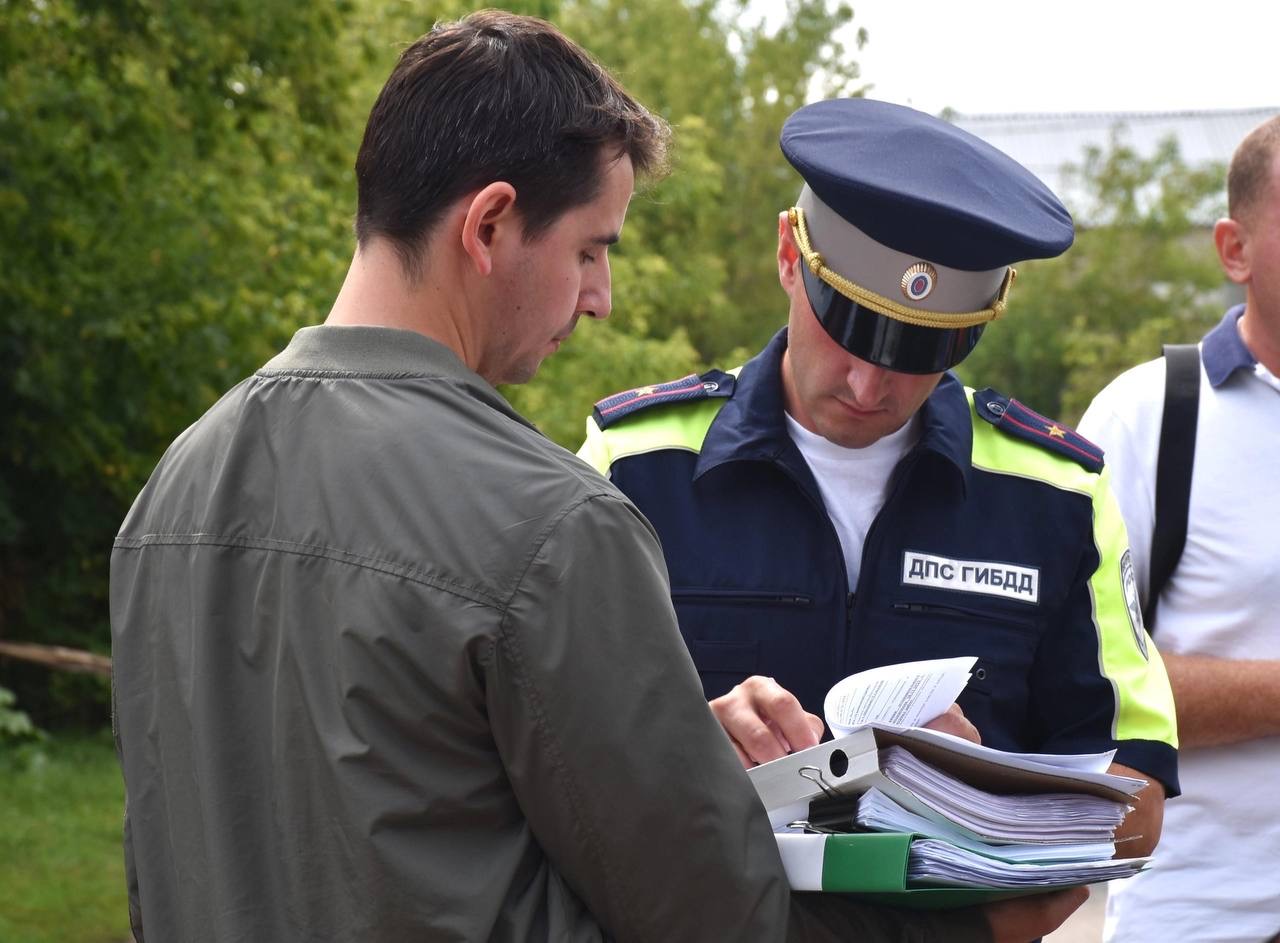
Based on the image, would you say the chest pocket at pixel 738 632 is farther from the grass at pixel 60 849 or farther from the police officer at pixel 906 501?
the grass at pixel 60 849

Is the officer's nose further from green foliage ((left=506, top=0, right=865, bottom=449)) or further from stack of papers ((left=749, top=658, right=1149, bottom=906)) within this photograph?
green foliage ((left=506, top=0, right=865, bottom=449))

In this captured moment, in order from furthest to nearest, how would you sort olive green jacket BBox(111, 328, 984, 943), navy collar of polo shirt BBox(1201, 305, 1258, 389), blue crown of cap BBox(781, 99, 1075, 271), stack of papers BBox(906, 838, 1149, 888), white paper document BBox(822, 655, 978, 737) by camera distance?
1. navy collar of polo shirt BBox(1201, 305, 1258, 389)
2. blue crown of cap BBox(781, 99, 1075, 271)
3. white paper document BBox(822, 655, 978, 737)
4. stack of papers BBox(906, 838, 1149, 888)
5. olive green jacket BBox(111, 328, 984, 943)

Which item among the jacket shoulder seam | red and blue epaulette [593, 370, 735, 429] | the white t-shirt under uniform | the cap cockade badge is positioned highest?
the cap cockade badge

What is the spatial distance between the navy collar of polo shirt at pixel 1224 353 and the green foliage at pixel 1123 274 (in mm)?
17223

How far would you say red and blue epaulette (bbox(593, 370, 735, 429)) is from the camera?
2541 mm

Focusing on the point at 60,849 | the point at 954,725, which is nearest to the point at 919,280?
the point at 954,725

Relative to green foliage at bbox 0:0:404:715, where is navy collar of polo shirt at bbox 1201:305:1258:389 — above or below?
above

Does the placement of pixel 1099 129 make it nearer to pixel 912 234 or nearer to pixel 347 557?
pixel 912 234

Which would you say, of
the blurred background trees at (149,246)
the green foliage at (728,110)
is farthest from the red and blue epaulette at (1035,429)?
the green foliage at (728,110)

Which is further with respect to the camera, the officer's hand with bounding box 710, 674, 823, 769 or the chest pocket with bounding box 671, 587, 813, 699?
the chest pocket with bounding box 671, 587, 813, 699

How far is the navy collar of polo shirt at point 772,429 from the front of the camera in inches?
95.0

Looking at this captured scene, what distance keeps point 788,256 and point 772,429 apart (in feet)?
1.03

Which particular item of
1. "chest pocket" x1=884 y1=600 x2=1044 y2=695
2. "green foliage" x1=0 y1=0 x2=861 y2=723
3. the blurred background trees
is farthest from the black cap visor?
the blurred background trees

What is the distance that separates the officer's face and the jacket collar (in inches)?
33.3
